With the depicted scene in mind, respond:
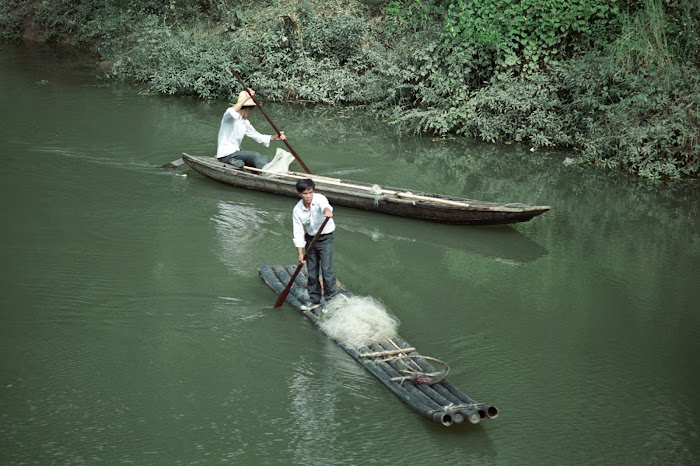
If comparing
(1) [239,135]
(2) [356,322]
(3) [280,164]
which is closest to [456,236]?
(3) [280,164]

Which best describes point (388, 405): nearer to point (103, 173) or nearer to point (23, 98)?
point (103, 173)

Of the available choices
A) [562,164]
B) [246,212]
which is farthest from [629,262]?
[246,212]

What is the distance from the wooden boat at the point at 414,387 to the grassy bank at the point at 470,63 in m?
6.67

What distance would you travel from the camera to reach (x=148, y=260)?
26.7 ft

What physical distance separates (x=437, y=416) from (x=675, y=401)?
2114mm

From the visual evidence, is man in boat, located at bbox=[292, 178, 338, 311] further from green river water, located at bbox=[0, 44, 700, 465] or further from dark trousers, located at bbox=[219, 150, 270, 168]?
dark trousers, located at bbox=[219, 150, 270, 168]

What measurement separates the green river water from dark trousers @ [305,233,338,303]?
31 centimetres

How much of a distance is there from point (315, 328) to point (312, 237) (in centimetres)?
83

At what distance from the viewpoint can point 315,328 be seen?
22.5 ft

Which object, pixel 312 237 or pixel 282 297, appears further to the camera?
pixel 282 297

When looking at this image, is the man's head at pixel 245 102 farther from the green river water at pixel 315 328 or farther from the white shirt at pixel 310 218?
the white shirt at pixel 310 218

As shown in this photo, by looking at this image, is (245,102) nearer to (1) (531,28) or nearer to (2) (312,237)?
(2) (312,237)

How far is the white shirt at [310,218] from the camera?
6.76 m

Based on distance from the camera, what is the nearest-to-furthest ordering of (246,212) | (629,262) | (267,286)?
(267,286) → (629,262) → (246,212)
